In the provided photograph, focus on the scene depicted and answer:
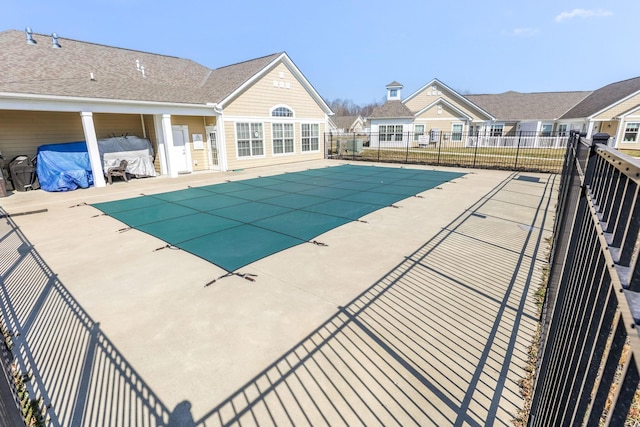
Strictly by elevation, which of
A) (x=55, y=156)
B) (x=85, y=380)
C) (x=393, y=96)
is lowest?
(x=85, y=380)

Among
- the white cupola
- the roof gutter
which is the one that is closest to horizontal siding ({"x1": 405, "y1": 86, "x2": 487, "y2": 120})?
the white cupola

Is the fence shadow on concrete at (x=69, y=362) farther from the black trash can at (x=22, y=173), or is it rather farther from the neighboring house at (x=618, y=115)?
the neighboring house at (x=618, y=115)

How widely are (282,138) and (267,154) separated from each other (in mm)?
1500

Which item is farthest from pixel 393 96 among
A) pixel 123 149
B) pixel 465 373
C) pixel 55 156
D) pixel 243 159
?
pixel 465 373

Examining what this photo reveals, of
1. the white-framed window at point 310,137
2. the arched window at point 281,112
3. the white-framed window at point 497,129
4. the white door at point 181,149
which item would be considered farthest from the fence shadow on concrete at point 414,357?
the white-framed window at point 497,129

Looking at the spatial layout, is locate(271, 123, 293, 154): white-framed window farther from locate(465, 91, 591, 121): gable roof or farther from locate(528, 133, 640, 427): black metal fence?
locate(465, 91, 591, 121): gable roof

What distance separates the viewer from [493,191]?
10.9 metres

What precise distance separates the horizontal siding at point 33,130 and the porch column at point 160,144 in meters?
2.92

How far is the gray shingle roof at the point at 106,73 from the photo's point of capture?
37.2 ft

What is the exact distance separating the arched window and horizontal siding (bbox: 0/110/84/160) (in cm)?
900

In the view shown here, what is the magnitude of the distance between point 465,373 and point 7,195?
14821 millimetres

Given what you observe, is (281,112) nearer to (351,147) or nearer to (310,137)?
(310,137)

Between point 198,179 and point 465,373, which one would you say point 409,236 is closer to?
point 465,373

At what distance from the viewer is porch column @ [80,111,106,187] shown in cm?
1156
